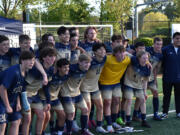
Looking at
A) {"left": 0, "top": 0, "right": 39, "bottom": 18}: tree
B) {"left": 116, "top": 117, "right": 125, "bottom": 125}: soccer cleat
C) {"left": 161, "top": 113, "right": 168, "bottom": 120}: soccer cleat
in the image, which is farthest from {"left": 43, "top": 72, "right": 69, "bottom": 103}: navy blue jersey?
{"left": 0, "top": 0, "right": 39, "bottom": 18}: tree

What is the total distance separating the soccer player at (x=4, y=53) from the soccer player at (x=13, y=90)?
862mm

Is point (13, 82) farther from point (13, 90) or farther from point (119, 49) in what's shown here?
point (119, 49)

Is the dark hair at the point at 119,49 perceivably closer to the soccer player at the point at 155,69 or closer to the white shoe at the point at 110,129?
the soccer player at the point at 155,69

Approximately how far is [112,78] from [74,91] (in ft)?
2.94

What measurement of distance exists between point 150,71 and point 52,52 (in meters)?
2.20

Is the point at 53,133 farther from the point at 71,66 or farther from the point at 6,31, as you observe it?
the point at 6,31

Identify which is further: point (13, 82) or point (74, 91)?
point (74, 91)

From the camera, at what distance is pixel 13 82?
399 centimetres

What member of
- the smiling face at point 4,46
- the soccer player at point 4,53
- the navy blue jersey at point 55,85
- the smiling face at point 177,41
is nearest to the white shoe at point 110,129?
the navy blue jersey at point 55,85

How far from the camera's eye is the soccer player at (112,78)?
5.59 metres

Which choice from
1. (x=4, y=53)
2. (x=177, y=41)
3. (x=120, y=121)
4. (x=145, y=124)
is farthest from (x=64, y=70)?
(x=177, y=41)

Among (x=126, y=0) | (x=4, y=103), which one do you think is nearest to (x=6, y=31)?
(x=4, y=103)

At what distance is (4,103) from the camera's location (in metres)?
3.93

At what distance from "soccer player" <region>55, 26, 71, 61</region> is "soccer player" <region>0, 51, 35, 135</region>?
4.42 feet
